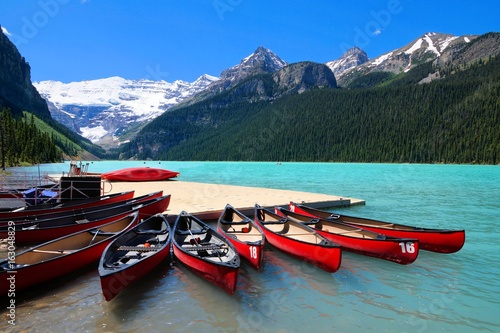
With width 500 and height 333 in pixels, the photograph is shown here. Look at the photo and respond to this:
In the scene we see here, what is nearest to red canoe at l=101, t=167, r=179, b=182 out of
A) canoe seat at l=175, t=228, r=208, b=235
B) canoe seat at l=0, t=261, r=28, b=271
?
canoe seat at l=175, t=228, r=208, b=235

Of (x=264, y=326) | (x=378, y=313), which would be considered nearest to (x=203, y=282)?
(x=264, y=326)

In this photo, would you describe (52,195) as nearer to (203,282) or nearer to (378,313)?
(203,282)

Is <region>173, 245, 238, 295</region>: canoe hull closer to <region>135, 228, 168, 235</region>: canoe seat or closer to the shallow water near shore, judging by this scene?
the shallow water near shore

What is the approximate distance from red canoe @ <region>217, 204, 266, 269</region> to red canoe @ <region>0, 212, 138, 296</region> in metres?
4.54

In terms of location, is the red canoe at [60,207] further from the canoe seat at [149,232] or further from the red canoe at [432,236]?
the red canoe at [432,236]

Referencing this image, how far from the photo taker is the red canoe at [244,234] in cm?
1119

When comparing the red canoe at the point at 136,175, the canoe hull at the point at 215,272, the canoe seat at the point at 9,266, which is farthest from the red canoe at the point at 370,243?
the red canoe at the point at 136,175

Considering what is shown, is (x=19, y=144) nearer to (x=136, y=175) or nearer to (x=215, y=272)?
(x=136, y=175)

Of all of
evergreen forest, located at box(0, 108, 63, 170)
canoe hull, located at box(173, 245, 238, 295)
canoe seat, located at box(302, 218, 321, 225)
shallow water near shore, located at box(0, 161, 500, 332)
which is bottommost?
shallow water near shore, located at box(0, 161, 500, 332)

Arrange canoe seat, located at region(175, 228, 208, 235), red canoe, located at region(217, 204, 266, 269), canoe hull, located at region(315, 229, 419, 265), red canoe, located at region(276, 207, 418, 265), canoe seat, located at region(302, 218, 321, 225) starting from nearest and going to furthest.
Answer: red canoe, located at region(217, 204, 266, 269)
canoe hull, located at region(315, 229, 419, 265)
red canoe, located at region(276, 207, 418, 265)
canoe seat, located at region(175, 228, 208, 235)
canoe seat, located at region(302, 218, 321, 225)

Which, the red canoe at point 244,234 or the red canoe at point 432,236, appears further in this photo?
the red canoe at point 432,236

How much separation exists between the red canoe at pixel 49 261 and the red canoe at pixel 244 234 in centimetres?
454

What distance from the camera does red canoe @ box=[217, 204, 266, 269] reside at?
11.2m

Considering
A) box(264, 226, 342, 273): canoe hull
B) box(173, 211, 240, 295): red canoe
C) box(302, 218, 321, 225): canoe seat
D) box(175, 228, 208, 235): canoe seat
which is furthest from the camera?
box(302, 218, 321, 225): canoe seat
